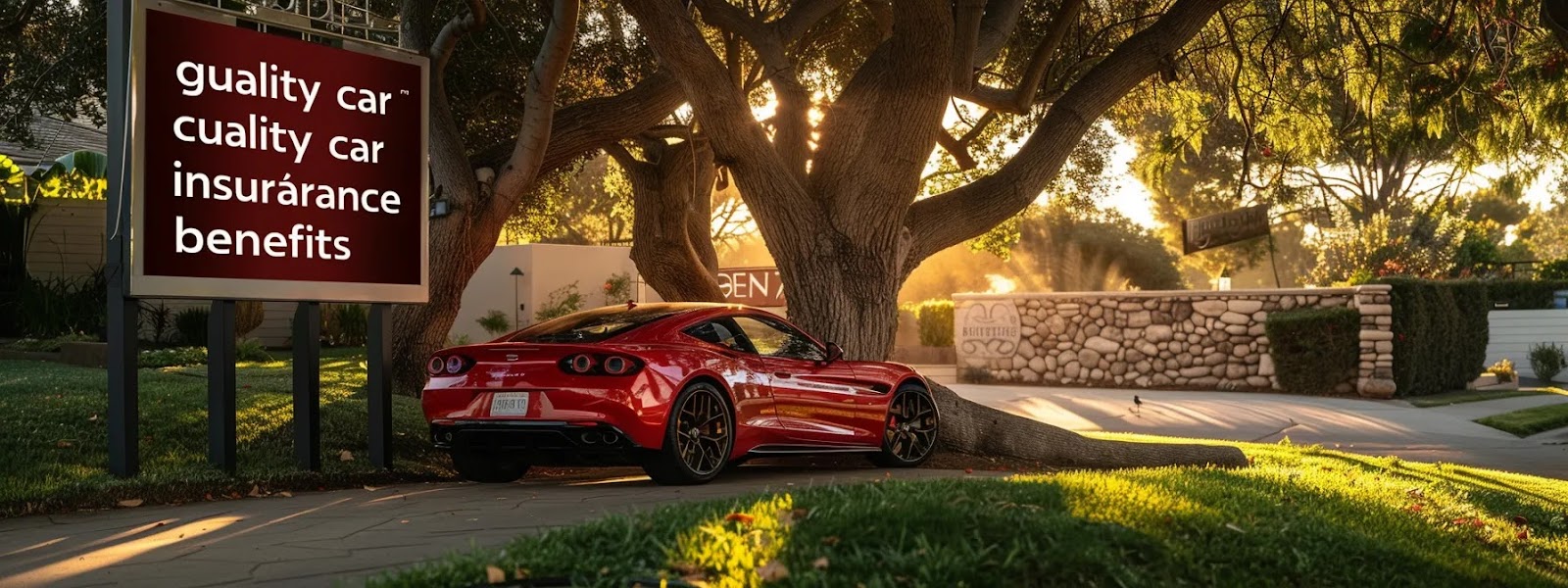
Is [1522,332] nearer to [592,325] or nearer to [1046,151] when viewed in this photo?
[1046,151]

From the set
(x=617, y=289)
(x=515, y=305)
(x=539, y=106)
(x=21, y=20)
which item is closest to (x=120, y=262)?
(x=539, y=106)

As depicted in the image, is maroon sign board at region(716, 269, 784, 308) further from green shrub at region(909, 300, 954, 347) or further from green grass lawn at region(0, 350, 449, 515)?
green grass lawn at region(0, 350, 449, 515)

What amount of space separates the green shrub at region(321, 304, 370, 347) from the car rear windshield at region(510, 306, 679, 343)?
70.5 ft

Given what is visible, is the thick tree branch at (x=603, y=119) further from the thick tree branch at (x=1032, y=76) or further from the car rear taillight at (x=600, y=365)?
the car rear taillight at (x=600, y=365)

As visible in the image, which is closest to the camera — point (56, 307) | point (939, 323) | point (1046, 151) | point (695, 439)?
point (695, 439)

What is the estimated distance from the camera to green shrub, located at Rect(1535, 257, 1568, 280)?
39.5m

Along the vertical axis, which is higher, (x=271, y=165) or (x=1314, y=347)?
(x=271, y=165)

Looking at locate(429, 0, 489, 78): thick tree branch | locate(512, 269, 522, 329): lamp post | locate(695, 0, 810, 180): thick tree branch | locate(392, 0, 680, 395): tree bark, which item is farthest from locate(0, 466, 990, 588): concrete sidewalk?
locate(512, 269, 522, 329): lamp post

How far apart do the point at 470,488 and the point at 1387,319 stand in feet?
57.5

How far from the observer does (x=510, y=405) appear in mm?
9375

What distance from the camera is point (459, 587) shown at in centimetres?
505

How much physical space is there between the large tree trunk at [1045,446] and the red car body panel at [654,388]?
2.49 metres

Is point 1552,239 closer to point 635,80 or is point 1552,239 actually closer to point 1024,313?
point 1024,313

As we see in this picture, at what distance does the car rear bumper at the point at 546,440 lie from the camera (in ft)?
30.2
